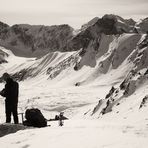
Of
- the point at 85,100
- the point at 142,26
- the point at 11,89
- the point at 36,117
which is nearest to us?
the point at 36,117

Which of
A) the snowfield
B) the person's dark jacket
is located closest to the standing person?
the person's dark jacket

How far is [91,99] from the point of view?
4881 cm

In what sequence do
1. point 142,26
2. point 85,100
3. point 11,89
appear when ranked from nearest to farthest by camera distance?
point 11,89
point 85,100
point 142,26

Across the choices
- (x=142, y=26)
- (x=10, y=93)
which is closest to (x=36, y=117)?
(x=10, y=93)

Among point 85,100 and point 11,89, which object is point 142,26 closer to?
point 85,100

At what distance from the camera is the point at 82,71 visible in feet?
270

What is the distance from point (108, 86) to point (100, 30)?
5132 inches

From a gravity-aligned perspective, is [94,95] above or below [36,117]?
below

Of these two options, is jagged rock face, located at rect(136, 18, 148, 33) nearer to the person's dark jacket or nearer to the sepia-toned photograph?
the sepia-toned photograph

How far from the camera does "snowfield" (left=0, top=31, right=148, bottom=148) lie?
8367 millimetres

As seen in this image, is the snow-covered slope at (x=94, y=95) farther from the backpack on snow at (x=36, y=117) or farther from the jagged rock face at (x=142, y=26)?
the jagged rock face at (x=142, y=26)

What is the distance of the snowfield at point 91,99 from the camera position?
837 centimetres

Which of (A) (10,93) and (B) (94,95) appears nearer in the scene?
(A) (10,93)

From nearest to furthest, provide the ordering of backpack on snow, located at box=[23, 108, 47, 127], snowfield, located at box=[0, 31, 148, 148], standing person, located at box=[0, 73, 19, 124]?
snowfield, located at box=[0, 31, 148, 148]
backpack on snow, located at box=[23, 108, 47, 127]
standing person, located at box=[0, 73, 19, 124]
